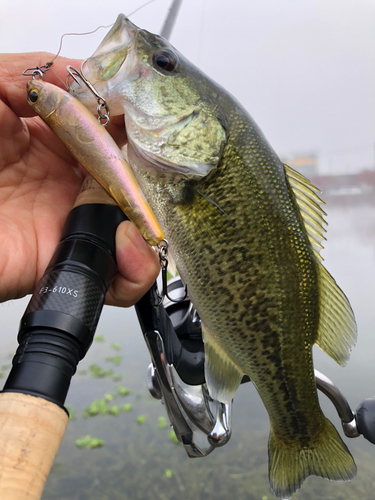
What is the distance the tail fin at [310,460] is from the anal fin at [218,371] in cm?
17

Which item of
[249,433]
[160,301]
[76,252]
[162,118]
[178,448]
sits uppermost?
[162,118]

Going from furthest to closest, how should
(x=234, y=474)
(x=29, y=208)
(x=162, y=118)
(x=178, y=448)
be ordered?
(x=178, y=448) → (x=234, y=474) → (x=29, y=208) → (x=162, y=118)

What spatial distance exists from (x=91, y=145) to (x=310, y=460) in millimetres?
707

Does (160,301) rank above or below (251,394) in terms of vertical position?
above

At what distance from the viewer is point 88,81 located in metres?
0.52

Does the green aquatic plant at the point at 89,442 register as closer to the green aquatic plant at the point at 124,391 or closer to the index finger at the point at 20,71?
the green aquatic plant at the point at 124,391

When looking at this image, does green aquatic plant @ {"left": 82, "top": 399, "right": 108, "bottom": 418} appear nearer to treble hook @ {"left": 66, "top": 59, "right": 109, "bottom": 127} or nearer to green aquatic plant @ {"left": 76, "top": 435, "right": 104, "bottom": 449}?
green aquatic plant @ {"left": 76, "top": 435, "right": 104, "bottom": 449}

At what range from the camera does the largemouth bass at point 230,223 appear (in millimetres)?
595

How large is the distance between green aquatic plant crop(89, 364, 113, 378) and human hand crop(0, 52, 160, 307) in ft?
6.33

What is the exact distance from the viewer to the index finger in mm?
678

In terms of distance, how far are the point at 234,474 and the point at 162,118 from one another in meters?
1.95

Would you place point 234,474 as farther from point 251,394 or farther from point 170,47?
point 170,47

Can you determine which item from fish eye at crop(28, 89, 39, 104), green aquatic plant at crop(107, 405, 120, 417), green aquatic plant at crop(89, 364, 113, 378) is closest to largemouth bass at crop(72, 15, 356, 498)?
fish eye at crop(28, 89, 39, 104)

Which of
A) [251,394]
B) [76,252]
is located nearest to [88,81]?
[76,252]
